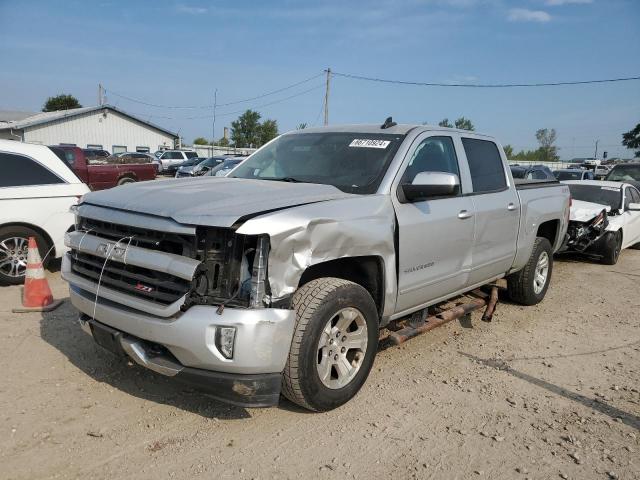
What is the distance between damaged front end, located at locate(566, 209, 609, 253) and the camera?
8.77 meters

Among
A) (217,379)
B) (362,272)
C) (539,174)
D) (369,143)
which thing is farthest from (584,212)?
(539,174)

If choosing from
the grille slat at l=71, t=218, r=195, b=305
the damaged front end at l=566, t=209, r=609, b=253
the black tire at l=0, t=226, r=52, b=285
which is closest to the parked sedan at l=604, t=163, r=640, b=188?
the damaged front end at l=566, t=209, r=609, b=253

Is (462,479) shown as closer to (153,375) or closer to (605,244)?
(153,375)

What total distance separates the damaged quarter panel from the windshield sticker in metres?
0.59

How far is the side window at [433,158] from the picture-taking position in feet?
13.0

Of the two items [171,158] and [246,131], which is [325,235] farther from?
[246,131]

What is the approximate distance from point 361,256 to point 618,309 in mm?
4400

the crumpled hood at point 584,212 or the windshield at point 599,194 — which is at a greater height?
the windshield at point 599,194

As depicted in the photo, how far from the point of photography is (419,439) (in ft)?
10.2

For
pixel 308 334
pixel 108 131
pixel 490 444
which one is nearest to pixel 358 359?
pixel 308 334

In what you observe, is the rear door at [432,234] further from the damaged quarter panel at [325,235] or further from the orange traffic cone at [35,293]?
the orange traffic cone at [35,293]

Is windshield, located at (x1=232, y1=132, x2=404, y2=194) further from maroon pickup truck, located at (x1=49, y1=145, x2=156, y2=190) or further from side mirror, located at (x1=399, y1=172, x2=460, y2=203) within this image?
maroon pickup truck, located at (x1=49, y1=145, x2=156, y2=190)

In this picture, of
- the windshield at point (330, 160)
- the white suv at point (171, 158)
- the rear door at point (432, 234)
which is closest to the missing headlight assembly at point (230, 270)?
the windshield at point (330, 160)

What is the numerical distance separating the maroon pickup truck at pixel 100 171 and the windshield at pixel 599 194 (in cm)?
1137
